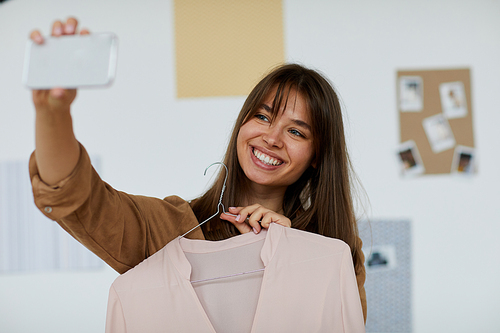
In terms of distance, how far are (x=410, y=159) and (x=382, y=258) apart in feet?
2.05

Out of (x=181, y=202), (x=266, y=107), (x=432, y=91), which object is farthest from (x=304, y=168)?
(x=432, y=91)

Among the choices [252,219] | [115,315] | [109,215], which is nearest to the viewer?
[109,215]

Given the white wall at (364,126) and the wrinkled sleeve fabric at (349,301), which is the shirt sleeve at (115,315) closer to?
the wrinkled sleeve fabric at (349,301)

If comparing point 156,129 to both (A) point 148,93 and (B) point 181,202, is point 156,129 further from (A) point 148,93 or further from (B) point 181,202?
(B) point 181,202

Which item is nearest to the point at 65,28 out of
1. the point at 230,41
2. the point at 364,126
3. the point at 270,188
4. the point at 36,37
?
the point at 36,37

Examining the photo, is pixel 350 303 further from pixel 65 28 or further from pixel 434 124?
pixel 434 124

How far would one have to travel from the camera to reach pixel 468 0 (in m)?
2.63

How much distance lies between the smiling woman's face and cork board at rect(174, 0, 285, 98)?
4.08ft

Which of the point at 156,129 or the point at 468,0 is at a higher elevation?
the point at 468,0

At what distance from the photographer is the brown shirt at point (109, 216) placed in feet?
2.63

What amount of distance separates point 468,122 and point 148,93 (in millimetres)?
1953

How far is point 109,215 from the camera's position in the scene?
3.11 ft

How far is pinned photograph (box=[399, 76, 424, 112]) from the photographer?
2.61 meters

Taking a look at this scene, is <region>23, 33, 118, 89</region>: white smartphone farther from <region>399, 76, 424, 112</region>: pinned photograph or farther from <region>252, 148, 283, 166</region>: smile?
<region>399, 76, 424, 112</region>: pinned photograph
